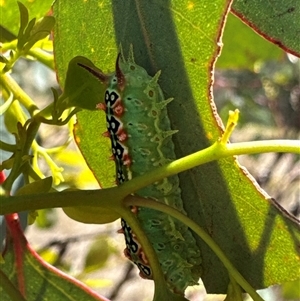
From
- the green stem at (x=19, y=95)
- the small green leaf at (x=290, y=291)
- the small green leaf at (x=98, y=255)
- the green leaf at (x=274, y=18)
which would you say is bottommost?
the small green leaf at (x=290, y=291)

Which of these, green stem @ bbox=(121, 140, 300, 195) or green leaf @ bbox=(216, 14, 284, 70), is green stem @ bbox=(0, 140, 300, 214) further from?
green leaf @ bbox=(216, 14, 284, 70)

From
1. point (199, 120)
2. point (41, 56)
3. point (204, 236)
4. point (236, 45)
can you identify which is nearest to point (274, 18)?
point (199, 120)

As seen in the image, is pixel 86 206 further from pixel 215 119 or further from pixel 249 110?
pixel 249 110

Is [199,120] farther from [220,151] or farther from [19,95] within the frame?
[19,95]

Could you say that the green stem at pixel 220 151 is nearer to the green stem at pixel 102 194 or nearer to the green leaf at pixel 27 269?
the green stem at pixel 102 194

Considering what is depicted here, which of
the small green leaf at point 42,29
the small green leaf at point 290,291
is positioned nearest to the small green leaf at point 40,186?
the small green leaf at point 42,29

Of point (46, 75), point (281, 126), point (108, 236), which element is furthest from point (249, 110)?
point (46, 75)

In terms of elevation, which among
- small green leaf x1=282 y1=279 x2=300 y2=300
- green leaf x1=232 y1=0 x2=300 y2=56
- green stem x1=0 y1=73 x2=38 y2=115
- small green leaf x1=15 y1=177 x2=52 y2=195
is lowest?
small green leaf x1=282 y1=279 x2=300 y2=300

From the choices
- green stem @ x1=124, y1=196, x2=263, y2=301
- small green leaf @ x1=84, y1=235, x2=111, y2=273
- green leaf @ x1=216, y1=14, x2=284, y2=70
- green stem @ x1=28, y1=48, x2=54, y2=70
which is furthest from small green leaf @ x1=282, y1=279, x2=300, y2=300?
green stem @ x1=124, y1=196, x2=263, y2=301
